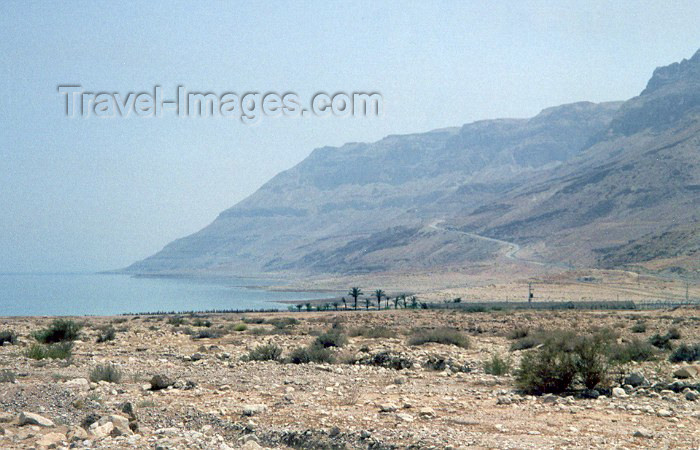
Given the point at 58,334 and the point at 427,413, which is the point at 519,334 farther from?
the point at 58,334

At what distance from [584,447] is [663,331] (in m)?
18.0

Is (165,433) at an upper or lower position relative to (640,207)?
lower

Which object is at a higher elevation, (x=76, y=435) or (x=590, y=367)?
(x=590, y=367)

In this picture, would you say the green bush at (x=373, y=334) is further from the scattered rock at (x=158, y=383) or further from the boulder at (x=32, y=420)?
the boulder at (x=32, y=420)

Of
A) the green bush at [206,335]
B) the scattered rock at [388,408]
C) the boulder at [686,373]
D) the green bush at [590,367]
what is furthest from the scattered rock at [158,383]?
the green bush at [206,335]

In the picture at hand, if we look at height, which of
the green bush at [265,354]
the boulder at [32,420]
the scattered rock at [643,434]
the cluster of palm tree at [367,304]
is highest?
the boulder at [32,420]

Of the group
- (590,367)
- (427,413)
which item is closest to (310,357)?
(427,413)

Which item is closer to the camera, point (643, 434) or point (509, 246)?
point (643, 434)

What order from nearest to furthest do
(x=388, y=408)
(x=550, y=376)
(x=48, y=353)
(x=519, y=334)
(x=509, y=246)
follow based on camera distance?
(x=388, y=408), (x=550, y=376), (x=48, y=353), (x=519, y=334), (x=509, y=246)

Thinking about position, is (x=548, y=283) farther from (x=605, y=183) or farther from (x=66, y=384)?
(x=66, y=384)

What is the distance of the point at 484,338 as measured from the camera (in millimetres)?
22922

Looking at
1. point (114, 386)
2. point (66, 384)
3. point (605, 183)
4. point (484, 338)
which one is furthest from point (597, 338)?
point (605, 183)

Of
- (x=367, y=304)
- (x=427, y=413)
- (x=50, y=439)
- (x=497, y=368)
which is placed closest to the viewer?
(x=50, y=439)

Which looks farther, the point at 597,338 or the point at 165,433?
the point at 597,338
